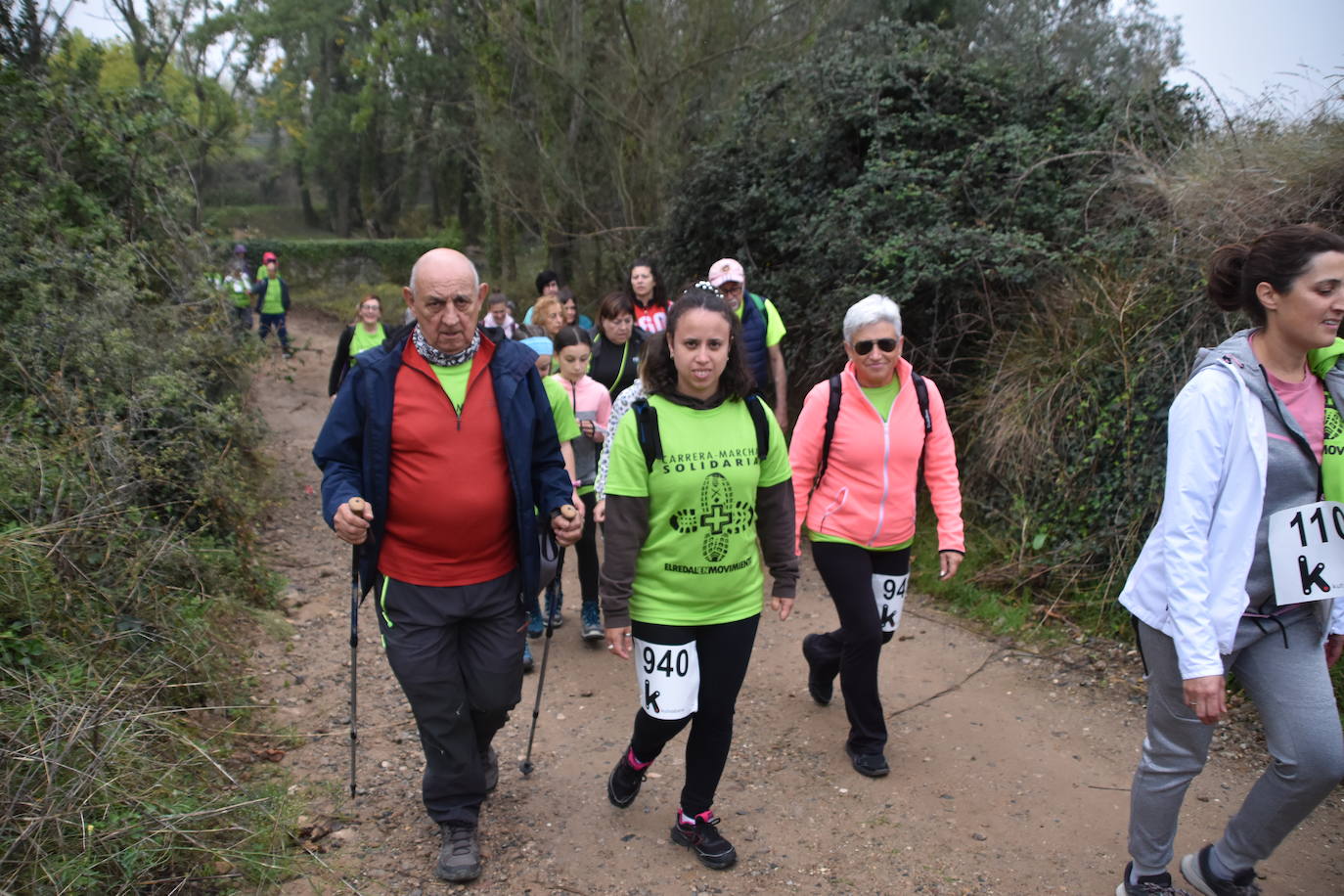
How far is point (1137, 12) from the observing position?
14.7 m

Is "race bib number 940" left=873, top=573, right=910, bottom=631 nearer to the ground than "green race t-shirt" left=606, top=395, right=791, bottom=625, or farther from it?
nearer to the ground

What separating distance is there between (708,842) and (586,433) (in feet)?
9.17

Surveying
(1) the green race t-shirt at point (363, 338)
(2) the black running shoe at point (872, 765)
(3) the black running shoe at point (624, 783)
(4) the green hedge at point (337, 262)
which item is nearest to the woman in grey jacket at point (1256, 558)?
(2) the black running shoe at point (872, 765)

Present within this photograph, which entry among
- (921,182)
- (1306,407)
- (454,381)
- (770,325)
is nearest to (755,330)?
(770,325)

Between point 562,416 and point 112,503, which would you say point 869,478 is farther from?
point 112,503

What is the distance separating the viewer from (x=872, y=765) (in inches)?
172

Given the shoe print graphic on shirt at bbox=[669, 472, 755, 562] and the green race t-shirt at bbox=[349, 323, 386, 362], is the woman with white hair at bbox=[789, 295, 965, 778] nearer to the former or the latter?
the shoe print graphic on shirt at bbox=[669, 472, 755, 562]

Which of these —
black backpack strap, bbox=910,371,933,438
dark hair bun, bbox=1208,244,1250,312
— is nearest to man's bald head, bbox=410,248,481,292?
black backpack strap, bbox=910,371,933,438

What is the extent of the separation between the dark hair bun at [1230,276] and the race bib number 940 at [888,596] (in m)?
1.64

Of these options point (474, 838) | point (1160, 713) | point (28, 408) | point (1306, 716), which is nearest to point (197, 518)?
point (28, 408)

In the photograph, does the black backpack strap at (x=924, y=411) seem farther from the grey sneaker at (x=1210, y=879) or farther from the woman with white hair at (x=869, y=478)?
the grey sneaker at (x=1210, y=879)

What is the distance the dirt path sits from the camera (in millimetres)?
3652

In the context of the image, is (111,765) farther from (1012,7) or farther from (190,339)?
(1012,7)

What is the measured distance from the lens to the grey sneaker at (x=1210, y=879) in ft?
10.6
